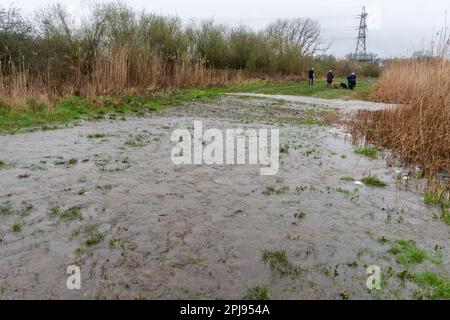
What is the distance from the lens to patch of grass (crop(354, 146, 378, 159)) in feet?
26.0

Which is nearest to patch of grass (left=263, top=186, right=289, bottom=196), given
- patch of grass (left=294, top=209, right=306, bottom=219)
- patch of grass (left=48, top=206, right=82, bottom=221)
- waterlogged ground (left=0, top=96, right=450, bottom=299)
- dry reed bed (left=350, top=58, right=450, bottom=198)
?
Result: waterlogged ground (left=0, top=96, right=450, bottom=299)

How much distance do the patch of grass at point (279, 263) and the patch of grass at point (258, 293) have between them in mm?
295

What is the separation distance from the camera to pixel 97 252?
3.41 m

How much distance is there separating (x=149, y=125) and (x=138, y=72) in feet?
29.2

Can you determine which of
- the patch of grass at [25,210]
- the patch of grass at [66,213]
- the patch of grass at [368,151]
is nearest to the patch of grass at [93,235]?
the patch of grass at [66,213]

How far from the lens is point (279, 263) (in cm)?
341

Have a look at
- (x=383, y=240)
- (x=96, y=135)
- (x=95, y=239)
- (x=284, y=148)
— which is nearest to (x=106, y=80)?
(x=96, y=135)

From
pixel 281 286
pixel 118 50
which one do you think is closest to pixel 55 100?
pixel 118 50

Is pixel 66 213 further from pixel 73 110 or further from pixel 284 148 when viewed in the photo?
pixel 73 110

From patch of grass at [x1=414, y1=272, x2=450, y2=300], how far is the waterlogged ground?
1 centimetres

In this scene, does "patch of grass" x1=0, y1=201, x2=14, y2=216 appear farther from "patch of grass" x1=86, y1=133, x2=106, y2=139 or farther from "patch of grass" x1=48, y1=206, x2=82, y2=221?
"patch of grass" x1=86, y1=133, x2=106, y2=139

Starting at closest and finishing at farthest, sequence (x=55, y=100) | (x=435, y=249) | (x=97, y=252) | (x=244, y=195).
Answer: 1. (x=97, y=252)
2. (x=435, y=249)
3. (x=244, y=195)
4. (x=55, y=100)

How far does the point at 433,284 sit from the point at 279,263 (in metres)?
1.49

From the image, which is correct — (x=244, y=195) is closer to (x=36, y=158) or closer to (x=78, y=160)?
(x=78, y=160)
